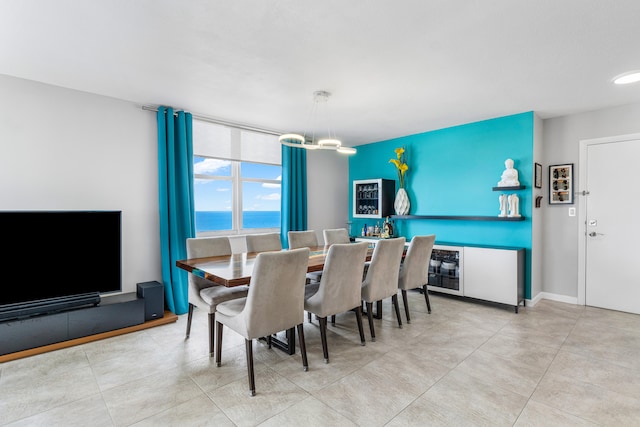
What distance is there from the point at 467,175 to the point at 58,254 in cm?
496

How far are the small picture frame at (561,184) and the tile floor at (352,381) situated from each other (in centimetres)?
159

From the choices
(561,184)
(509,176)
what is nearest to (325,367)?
(509,176)

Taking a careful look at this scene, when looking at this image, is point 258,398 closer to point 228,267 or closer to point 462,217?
point 228,267

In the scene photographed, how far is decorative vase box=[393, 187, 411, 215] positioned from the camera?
523 cm

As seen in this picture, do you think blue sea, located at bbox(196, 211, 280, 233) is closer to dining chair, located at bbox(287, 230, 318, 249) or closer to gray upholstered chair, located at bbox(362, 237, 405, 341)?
dining chair, located at bbox(287, 230, 318, 249)

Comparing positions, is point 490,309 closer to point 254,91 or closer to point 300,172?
point 300,172

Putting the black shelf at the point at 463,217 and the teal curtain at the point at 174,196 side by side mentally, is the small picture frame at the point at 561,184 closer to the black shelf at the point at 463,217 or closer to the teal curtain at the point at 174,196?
the black shelf at the point at 463,217

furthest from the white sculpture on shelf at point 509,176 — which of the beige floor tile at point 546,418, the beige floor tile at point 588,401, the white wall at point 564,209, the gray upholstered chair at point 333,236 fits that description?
the beige floor tile at point 546,418

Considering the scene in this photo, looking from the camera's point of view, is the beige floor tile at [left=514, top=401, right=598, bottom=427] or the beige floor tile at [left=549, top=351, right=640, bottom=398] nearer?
the beige floor tile at [left=514, top=401, right=598, bottom=427]

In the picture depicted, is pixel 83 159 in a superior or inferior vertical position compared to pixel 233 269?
superior

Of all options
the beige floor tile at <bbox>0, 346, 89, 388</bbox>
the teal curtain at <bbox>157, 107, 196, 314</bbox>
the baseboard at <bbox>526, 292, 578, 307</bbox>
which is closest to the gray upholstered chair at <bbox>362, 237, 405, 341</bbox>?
the baseboard at <bbox>526, 292, 578, 307</bbox>

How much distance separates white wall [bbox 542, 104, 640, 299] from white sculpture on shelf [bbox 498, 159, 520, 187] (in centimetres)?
62

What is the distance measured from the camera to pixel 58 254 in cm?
303

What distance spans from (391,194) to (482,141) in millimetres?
1637
